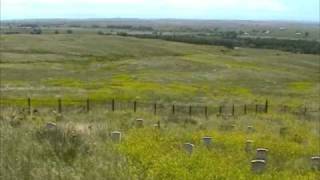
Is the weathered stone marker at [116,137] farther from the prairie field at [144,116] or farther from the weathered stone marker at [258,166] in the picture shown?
the weathered stone marker at [258,166]

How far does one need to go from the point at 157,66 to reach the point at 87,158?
6877cm

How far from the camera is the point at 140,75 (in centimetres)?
6919

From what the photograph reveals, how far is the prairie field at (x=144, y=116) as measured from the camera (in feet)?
42.5

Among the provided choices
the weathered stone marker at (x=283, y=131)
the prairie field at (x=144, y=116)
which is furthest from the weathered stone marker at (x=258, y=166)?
the weathered stone marker at (x=283, y=131)

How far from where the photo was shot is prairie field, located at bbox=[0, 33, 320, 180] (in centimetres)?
1295

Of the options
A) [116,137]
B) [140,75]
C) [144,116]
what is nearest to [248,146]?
[116,137]

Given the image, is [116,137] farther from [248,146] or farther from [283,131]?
[283,131]

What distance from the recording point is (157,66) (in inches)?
3196

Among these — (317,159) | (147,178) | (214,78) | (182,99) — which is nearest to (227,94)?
(182,99)

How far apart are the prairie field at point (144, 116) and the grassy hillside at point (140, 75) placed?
4.6 inches

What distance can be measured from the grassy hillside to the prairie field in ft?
0.38

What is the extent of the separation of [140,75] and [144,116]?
1498 inches

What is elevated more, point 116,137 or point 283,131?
point 116,137

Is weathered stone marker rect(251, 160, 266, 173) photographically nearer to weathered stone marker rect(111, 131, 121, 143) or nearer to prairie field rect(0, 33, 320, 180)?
prairie field rect(0, 33, 320, 180)
